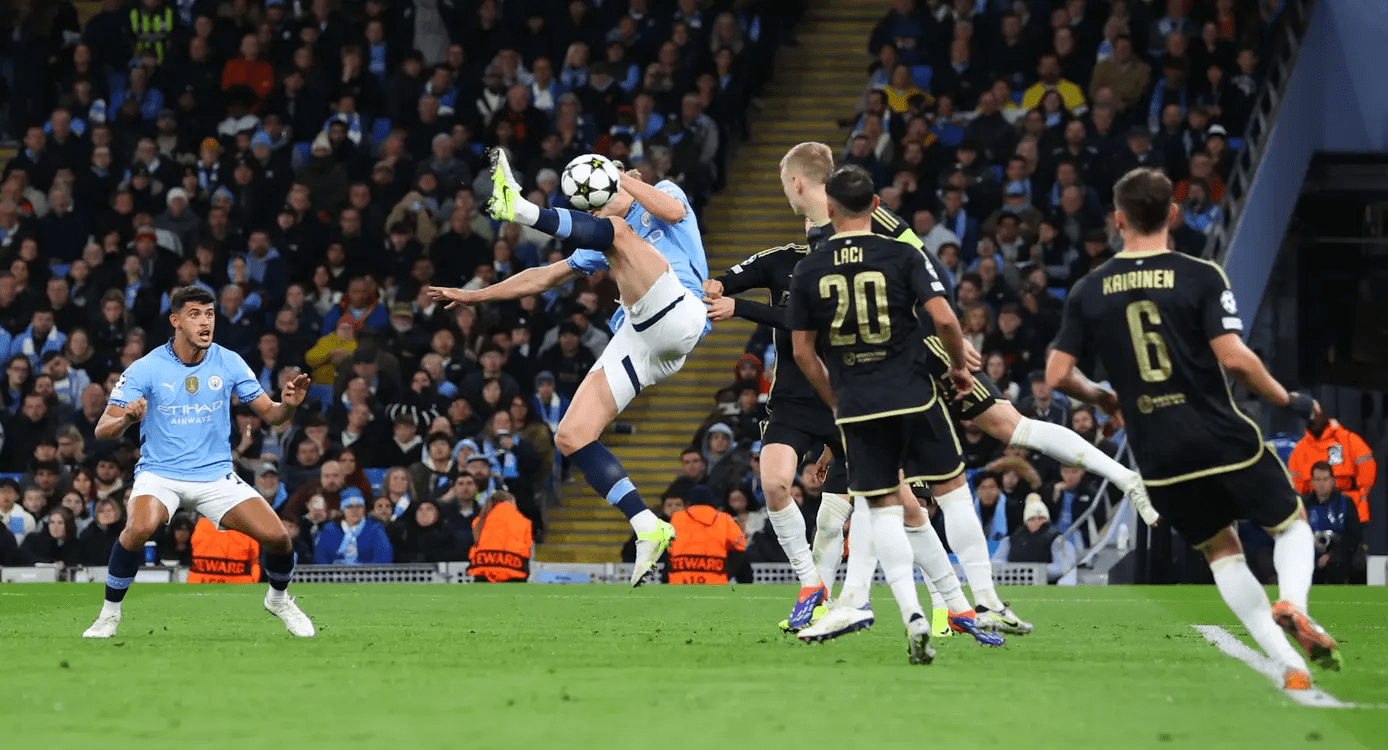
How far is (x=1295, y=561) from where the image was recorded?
6941 mm

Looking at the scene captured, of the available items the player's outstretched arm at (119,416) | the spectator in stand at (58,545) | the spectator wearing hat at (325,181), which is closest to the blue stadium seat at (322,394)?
the spectator wearing hat at (325,181)

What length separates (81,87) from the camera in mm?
23828

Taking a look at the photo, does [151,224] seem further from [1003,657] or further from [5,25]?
[1003,657]

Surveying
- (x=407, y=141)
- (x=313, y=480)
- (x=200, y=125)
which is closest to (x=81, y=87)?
(x=200, y=125)

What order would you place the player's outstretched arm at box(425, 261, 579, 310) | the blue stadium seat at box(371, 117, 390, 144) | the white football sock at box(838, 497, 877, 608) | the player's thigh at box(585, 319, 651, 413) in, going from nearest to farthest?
the white football sock at box(838, 497, 877, 608)
the player's thigh at box(585, 319, 651, 413)
the player's outstretched arm at box(425, 261, 579, 310)
the blue stadium seat at box(371, 117, 390, 144)

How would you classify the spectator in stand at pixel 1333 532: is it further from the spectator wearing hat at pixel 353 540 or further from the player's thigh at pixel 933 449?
the player's thigh at pixel 933 449

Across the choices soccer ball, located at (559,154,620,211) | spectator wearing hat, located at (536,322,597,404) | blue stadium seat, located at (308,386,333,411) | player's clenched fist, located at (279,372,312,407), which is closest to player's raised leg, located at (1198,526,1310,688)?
soccer ball, located at (559,154,620,211)

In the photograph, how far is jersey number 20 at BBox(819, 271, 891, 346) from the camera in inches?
319

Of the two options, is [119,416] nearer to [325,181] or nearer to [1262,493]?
[1262,493]

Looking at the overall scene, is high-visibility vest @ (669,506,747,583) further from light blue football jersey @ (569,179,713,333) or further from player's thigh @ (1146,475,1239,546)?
player's thigh @ (1146,475,1239,546)

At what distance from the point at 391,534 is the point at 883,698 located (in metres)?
11.3

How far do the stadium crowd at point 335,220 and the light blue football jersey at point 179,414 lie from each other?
6.84 m

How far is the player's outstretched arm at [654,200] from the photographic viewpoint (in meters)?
10.4

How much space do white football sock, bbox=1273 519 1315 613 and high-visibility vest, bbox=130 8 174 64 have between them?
20082 mm
